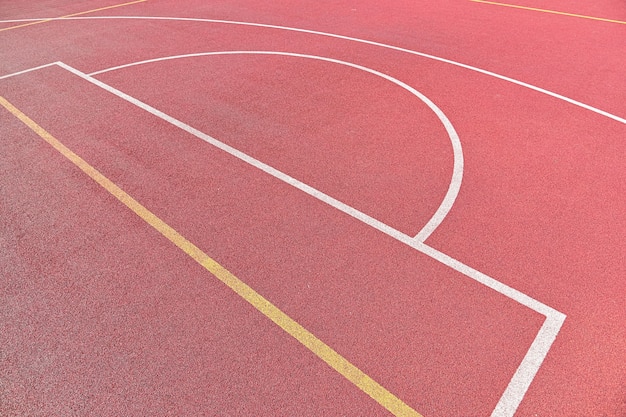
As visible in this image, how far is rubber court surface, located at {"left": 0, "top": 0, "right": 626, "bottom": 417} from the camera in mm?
3596

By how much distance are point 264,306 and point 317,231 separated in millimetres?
1042

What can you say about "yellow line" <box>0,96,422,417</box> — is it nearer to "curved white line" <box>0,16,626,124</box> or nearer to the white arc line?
the white arc line

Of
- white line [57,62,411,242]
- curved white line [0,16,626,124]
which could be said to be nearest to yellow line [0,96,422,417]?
white line [57,62,411,242]

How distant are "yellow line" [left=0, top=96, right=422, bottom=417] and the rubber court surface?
0.07 ft

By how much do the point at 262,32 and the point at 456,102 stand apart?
14.8 feet

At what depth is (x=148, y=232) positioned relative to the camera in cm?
494

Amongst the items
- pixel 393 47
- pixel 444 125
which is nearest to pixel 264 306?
pixel 444 125

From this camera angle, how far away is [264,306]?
4141 mm

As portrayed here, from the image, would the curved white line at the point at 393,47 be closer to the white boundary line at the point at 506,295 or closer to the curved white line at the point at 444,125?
the curved white line at the point at 444,125

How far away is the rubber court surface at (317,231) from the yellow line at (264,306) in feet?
0.07

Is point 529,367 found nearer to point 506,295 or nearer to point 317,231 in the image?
point 506,295

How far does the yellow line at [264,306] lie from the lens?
347 centimetres

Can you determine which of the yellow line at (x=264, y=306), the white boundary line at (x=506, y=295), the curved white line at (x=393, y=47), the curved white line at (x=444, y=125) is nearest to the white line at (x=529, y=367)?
the white boundary line at (x=506, y=295)

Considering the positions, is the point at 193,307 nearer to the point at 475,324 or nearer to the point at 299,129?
the point at 475,324
